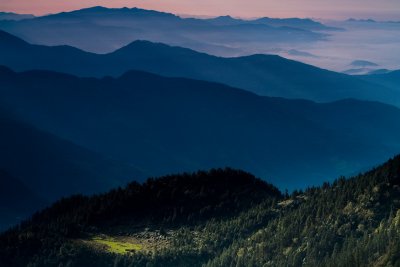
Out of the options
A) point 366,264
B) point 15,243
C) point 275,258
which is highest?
point 366,264

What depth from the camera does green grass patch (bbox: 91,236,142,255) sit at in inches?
7170

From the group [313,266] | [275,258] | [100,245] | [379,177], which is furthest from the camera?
[100,245]

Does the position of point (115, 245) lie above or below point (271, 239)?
below

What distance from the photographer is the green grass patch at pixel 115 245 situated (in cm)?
18212

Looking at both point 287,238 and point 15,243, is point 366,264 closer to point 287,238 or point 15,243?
point 287,238

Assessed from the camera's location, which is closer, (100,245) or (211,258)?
(211,258)

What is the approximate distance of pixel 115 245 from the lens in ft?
615

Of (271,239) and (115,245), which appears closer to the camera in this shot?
(271,239)

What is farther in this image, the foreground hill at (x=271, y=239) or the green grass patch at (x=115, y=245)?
the green grass patch at (x=115, y=245)

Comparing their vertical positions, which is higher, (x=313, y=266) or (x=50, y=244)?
(x=313, y=266)

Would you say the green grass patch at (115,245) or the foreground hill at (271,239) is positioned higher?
the foreground hill at (271,239)

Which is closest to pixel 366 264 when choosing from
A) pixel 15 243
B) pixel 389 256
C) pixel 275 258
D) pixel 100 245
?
pixel 389 256

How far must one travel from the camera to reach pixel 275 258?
510 ft

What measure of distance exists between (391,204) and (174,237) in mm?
60816
